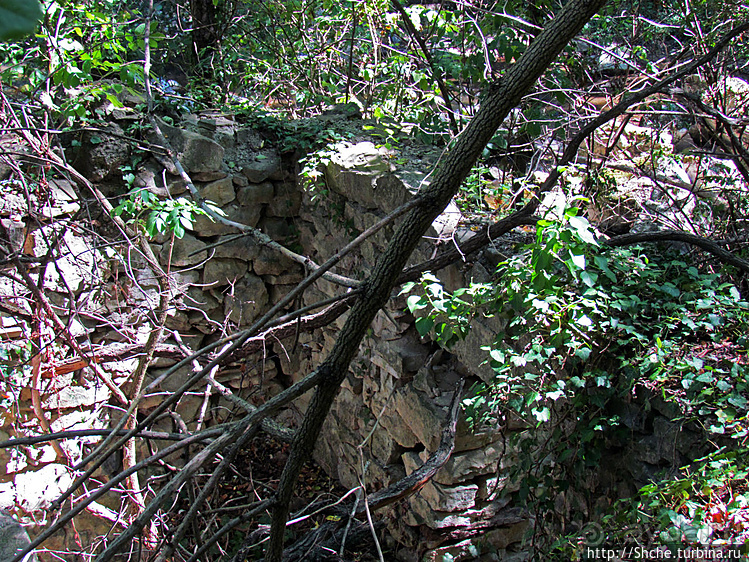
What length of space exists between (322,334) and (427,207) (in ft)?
9.51

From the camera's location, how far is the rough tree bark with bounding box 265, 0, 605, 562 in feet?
3.80

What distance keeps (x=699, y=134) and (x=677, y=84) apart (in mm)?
381

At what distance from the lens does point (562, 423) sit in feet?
6.59

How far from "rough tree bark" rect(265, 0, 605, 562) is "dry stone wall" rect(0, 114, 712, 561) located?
0.69m

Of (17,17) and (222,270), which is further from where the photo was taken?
(222,270)

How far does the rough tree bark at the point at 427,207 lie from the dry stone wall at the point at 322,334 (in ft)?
2.27

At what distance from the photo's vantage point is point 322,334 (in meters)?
4.02

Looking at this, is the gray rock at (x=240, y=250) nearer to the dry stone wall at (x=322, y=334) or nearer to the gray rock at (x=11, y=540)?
the dry stone wall at (x=322, y=334)

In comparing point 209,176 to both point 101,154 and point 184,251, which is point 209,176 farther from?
point 101,154

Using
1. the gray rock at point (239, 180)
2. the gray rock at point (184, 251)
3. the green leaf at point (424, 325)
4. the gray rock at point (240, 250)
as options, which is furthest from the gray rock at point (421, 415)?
the gray rock at point (239, 180)

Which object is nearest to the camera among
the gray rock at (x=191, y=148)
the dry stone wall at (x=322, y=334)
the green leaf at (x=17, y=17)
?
the green leaf at (x=17, y=17)

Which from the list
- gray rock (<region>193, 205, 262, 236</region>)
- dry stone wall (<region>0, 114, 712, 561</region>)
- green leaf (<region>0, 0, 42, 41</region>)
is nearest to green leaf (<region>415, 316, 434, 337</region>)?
dry stone wall (<region>0, 114, 712, 561</region>)

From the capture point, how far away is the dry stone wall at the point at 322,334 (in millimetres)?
2531

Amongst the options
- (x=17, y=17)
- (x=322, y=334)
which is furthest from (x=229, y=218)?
(x=17, y=17)
